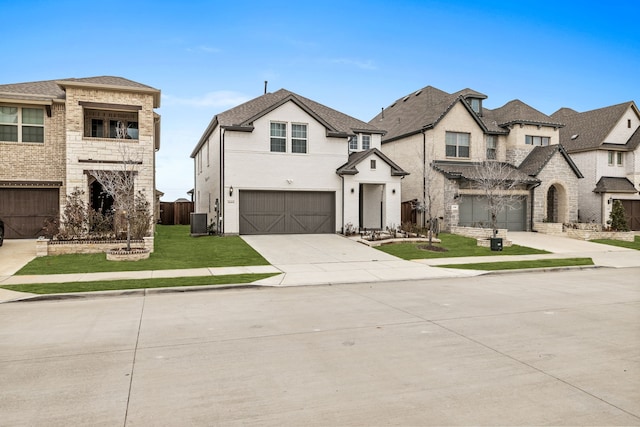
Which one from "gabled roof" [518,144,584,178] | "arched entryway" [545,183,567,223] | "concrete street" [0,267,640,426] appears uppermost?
"gabled roof" [518,144,584,178]

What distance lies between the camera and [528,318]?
8383 mm

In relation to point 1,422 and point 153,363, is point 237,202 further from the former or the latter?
point 1,422

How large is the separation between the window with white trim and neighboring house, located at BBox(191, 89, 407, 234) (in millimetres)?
55

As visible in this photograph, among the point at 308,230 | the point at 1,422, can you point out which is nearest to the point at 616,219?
the point at 308,230

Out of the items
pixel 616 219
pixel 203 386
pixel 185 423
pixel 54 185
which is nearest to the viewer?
pixel 185 423

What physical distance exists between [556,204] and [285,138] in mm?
20494

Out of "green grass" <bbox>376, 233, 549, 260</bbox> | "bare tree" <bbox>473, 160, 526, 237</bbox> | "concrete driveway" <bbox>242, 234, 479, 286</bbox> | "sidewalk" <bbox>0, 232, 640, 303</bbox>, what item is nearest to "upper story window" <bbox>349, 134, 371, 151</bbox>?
"bare tree" <bbox>473, 160, 526, 237</bbox>

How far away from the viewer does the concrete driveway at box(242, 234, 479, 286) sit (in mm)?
13695

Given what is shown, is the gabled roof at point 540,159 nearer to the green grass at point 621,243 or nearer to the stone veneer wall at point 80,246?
the green grass at point 621,243

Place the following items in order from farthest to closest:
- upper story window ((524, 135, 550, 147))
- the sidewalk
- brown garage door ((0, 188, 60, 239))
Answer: upper story window ((524, 135, 550, 147)) → brown garage door ((0, 188, 60, 239)) → the sidewalk

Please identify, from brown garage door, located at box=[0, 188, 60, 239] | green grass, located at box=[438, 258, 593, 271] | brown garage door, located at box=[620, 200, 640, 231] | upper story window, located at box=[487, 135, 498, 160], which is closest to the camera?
green grass, located at box=[438, 258, 593, 271]

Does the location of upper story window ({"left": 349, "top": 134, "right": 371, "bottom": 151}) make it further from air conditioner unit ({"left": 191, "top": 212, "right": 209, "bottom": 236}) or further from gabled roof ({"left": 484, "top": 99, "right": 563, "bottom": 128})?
air conditioner unit ({"left": 191, "top": 212, "right": 209, "bottom": 236})

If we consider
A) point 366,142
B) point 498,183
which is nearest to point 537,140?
point 498,183

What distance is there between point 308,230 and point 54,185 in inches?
510
